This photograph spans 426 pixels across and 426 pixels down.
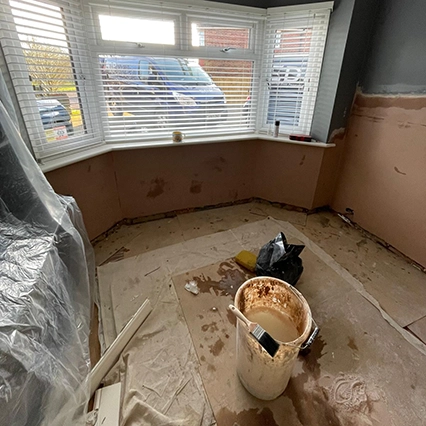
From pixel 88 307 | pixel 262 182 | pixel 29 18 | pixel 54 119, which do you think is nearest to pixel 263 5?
pixel 262 182

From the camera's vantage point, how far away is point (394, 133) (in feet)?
6.32

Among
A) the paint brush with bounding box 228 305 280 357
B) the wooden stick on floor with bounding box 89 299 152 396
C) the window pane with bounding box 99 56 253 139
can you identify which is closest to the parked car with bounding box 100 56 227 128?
the window pane with bounding box 99 56 253 139

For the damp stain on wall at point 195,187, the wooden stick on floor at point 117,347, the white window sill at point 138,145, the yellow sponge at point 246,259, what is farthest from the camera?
the damp stain on wall at point 195,187

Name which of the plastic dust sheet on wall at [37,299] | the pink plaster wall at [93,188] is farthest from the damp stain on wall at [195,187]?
the plastic dust sheet on wall at [37,299]

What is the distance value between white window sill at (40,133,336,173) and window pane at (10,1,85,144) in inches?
6.5

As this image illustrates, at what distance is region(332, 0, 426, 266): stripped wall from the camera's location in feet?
5.68

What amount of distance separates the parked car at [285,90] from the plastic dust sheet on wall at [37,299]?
205 cm

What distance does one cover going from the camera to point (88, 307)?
129 centimetres

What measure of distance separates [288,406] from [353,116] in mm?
2276

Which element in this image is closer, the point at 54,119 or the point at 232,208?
the point at 54,119

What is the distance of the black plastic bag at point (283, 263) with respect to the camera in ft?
5.30

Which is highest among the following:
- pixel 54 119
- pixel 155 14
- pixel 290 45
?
pixel 155 14

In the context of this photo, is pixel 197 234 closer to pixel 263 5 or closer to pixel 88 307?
pixel 88 307

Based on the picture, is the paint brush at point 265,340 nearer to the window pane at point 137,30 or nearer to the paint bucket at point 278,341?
the paint bucket at point 278,341
